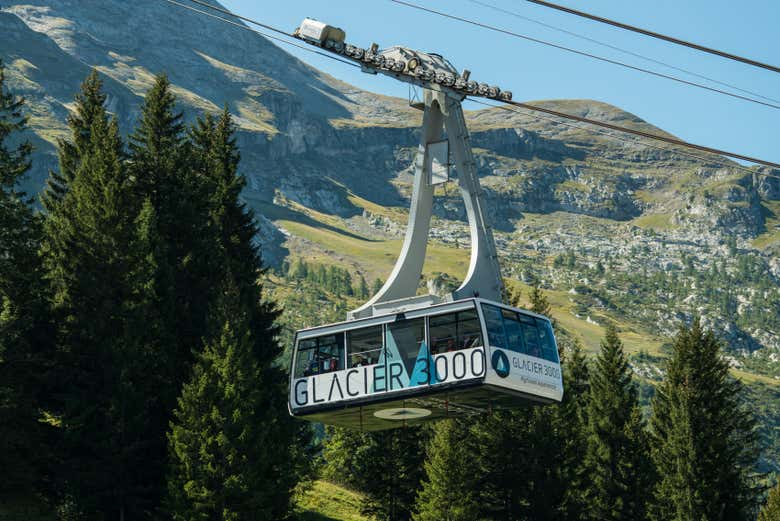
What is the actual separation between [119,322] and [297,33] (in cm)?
2416

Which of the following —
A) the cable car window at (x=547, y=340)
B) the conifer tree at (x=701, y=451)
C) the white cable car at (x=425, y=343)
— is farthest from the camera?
the conifer tree at (x=701, y=451)

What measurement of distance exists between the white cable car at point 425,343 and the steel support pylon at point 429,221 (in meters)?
0.05

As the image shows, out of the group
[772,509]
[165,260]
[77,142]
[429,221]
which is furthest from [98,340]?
[772,509]

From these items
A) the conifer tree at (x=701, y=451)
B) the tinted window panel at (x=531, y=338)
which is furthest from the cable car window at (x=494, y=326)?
the conifer tree at (x=701, y=451)

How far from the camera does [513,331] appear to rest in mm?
36594

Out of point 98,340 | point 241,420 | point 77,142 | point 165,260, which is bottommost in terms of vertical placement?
point 241,420

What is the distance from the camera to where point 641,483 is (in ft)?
251

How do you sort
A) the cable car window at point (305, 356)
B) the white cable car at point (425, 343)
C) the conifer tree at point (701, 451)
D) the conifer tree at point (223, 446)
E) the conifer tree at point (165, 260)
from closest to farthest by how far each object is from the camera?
the white cable car at point (425, 343) → the cable car window at point (305, 356) → the conifer tree at point (223, 446) → the conifer tree at point (165, 260) → the conifer tree at point (701, 451)

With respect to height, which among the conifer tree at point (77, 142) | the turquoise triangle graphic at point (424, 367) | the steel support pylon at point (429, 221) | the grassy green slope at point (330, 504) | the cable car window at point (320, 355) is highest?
the conifer tree at point (77, 142)

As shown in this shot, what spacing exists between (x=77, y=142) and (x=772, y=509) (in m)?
53.4

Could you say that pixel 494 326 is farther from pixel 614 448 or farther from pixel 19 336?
pixel 614 448

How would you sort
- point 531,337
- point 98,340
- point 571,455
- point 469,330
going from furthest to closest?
point 571,455 < point 98,340 < point 531,337 < point 469,330

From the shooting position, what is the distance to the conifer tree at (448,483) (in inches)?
2591

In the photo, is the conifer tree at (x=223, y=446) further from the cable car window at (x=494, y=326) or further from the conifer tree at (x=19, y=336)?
the cable car window at (x=494, y=326)
